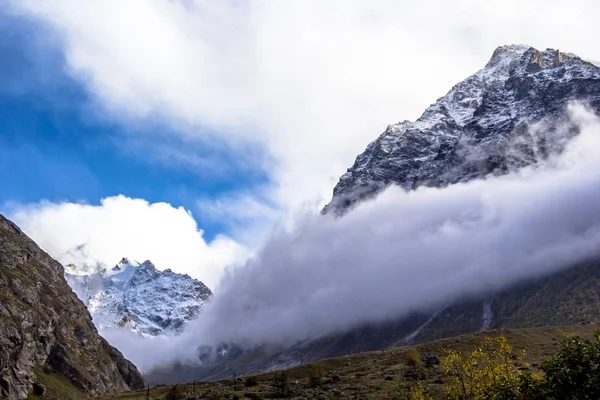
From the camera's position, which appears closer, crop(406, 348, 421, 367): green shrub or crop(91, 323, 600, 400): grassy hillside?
crop(91, 323, 600, 400): grassy hillside

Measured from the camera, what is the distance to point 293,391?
129750mm

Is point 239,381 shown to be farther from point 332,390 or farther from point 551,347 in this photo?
point 551,347

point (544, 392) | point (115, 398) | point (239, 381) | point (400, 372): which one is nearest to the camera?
point (544, 392)

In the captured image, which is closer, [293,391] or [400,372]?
[293,391]

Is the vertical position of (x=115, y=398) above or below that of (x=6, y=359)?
below

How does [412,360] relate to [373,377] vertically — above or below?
above

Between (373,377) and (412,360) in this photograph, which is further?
(412,360)

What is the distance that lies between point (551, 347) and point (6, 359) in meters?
187

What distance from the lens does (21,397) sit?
193250mm

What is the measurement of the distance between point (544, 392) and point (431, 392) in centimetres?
6507

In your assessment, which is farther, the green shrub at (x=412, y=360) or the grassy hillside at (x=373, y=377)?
the green shrub at (x=412, y=360)

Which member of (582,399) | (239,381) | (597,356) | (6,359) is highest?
(6,359)

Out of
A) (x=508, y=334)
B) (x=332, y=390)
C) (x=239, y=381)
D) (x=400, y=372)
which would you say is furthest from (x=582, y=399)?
(x=508, y=334)

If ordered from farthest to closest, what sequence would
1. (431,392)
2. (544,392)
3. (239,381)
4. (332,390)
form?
(239,381) < (332,390) < (431,392) < (544,392)
